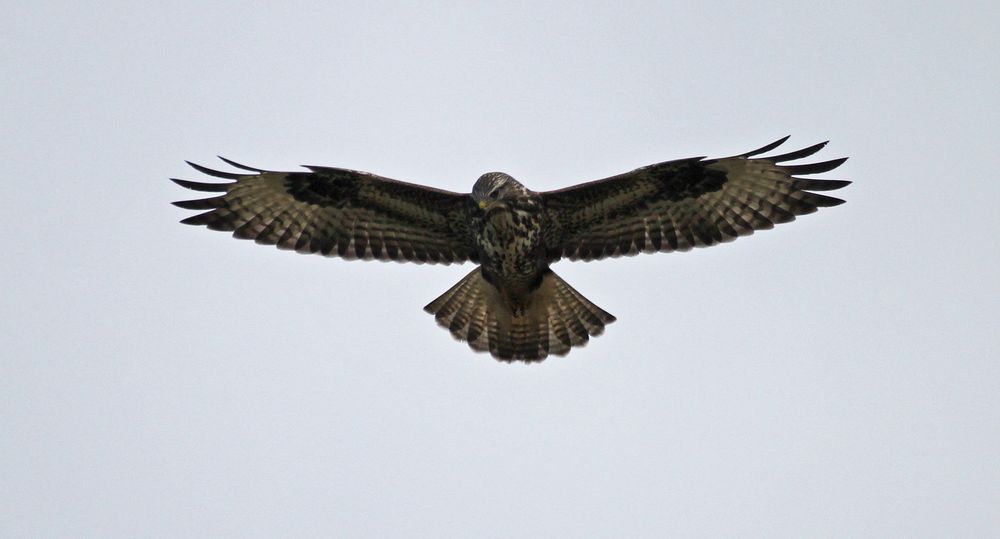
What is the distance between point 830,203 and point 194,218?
5.84m

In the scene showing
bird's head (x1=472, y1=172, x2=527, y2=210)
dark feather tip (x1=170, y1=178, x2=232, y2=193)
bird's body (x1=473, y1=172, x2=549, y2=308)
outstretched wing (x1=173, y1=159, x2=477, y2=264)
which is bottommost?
bird's body (x1=473, y1=172, x2=549, y2=308)

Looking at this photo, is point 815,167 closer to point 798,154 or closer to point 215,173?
point 798,154

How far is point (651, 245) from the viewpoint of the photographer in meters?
12.4

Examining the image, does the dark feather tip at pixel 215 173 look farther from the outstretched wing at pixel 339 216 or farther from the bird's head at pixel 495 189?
the bird's head at pixel 495 189

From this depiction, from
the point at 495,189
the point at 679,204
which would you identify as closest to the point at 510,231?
the point at 495,189

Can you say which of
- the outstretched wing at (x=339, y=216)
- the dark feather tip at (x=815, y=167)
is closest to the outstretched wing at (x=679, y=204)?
the dark feather tip at (x=815, y=167)

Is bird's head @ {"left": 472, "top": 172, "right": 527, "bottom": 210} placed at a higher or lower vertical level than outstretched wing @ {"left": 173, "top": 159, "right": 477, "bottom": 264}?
lower

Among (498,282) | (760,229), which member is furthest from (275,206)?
(760,229)

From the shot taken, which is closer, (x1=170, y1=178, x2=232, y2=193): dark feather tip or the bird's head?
the bird's head

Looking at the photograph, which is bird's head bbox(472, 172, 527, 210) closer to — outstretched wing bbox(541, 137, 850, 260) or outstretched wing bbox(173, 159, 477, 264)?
outstretched wing bbox(541, 137, 850, 260)

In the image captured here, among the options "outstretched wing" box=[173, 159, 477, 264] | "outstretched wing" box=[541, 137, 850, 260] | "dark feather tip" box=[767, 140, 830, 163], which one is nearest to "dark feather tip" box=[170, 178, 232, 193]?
"outstretched wing" box=[173, 159, 477, 264]

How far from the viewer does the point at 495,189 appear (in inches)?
450

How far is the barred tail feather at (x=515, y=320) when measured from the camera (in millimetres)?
12695

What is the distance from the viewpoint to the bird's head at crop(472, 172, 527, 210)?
11.4 meters
